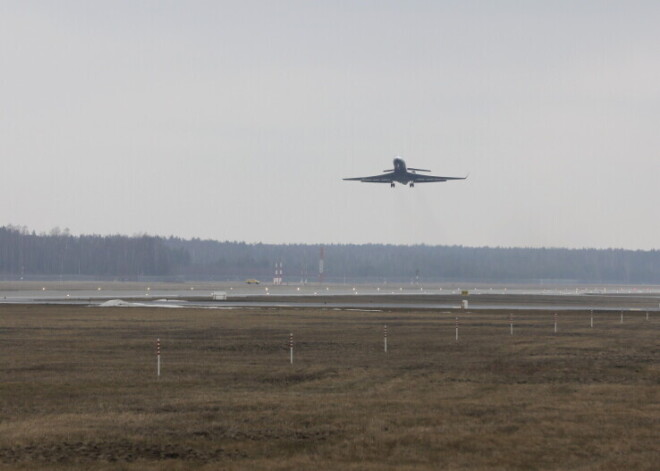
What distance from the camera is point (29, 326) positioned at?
59.6 m

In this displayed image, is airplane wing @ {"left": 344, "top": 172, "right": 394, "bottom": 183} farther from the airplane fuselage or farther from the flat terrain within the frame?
the flat terrain

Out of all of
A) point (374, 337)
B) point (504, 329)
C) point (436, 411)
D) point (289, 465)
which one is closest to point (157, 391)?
point (436, 411)

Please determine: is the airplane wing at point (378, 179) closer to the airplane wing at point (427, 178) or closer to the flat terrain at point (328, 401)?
the airplane wing at point (427, 178)

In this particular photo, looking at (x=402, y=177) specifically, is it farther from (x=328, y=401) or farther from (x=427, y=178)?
(x=328, y=401)

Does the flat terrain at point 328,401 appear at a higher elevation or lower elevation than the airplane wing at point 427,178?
lower

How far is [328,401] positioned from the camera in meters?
27.9

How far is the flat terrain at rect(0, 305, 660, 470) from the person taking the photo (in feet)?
66.6

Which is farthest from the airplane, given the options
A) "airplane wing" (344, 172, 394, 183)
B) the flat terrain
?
the flat terrain

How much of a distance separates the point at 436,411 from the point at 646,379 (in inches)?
443

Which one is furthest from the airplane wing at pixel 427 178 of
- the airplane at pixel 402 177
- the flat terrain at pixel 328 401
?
the flat terrain at pixel 328 401

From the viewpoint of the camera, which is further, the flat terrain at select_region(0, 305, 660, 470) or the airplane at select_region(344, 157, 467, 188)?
the airplane at select_region(344, 157, 467, 188)

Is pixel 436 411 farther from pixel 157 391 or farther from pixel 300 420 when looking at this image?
pixel 157 391

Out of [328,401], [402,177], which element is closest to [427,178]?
[402,177]

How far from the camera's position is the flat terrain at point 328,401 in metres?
20.3
